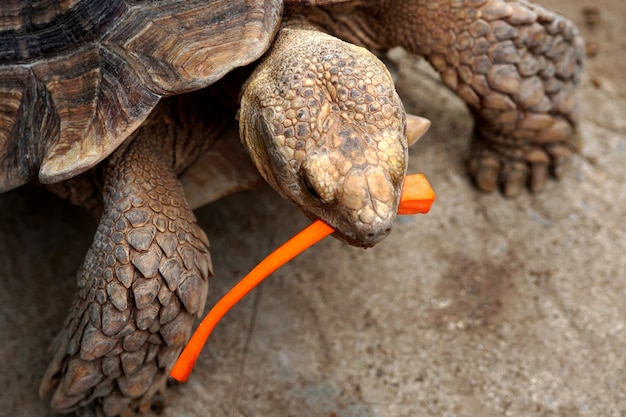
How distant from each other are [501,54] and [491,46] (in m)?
0.05

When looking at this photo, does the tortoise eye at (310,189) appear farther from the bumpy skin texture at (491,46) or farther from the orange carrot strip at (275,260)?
the bumpy skin texture at (491,46)

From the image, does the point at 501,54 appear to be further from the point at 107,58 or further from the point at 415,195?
the point at 107,58

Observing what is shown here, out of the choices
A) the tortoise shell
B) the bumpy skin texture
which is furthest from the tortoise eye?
the bumpy skin texture

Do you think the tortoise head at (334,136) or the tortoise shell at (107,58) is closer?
the tortoise head at (334,136)

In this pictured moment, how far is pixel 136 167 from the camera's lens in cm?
243

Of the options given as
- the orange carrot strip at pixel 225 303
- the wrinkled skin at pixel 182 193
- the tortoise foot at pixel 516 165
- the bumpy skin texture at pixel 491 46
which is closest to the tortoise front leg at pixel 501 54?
the bumpy skin texture at pixel 491 46

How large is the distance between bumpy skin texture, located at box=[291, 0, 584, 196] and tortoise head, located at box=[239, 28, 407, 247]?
0.63 metres

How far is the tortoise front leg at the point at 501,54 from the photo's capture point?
2805 millimetres

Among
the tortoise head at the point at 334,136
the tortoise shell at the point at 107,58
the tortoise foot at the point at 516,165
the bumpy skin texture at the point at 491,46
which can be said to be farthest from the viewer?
the tortoise foot at the point at 516,165

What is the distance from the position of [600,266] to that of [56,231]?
92.7 inches

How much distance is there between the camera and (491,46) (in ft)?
9.22

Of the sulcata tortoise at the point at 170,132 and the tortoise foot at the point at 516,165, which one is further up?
the sulcata tortoise at the point at 170,132

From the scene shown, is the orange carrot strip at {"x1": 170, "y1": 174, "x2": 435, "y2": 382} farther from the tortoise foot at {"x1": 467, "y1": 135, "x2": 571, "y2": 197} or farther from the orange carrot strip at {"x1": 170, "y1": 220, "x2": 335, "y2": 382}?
the tortoise foot at {"x1": 467, "y1": 135, "x2": 571, "y2": 197}

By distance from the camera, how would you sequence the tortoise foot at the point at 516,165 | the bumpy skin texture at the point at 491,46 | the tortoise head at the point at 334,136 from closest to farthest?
the tortoise head at the point at 334,136
the bumpy skin texture at the point at 491,46
the tortoise foot at the point at 516,165
